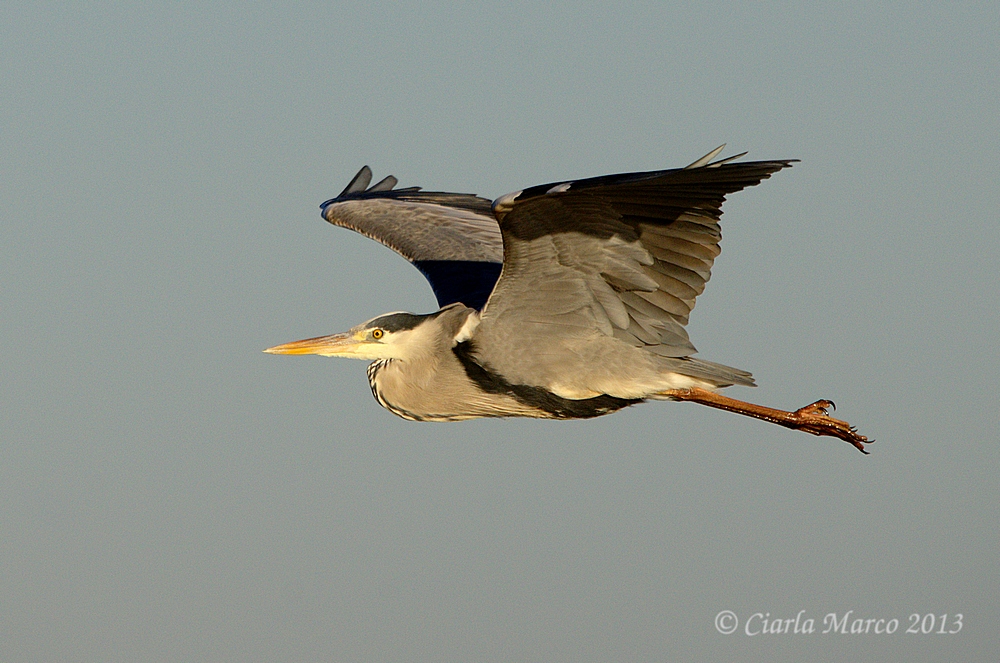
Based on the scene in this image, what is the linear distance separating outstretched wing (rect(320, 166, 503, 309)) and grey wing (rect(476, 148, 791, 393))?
68.6 inches

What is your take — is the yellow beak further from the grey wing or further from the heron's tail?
the heron's tail

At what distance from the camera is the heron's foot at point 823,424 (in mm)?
9539

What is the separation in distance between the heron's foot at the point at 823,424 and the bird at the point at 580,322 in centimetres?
1

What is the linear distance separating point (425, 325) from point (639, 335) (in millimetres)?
1614

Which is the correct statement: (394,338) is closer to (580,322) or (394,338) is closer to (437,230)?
(580,322)

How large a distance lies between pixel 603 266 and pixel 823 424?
2.26 meters

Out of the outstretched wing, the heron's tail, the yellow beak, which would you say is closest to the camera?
the heron's tail

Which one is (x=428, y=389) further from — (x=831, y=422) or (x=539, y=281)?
(x=831, y=422)

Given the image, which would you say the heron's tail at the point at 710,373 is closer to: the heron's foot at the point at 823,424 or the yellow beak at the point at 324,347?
the heron's foot at the point at 823,424

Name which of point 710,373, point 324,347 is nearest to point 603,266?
point 710,373

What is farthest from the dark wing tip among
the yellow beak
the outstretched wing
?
the yellow beak

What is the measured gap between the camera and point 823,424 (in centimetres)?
955

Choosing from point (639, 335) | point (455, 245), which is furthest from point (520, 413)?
point (455, 245)

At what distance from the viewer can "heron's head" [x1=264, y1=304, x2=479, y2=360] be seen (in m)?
9.55
